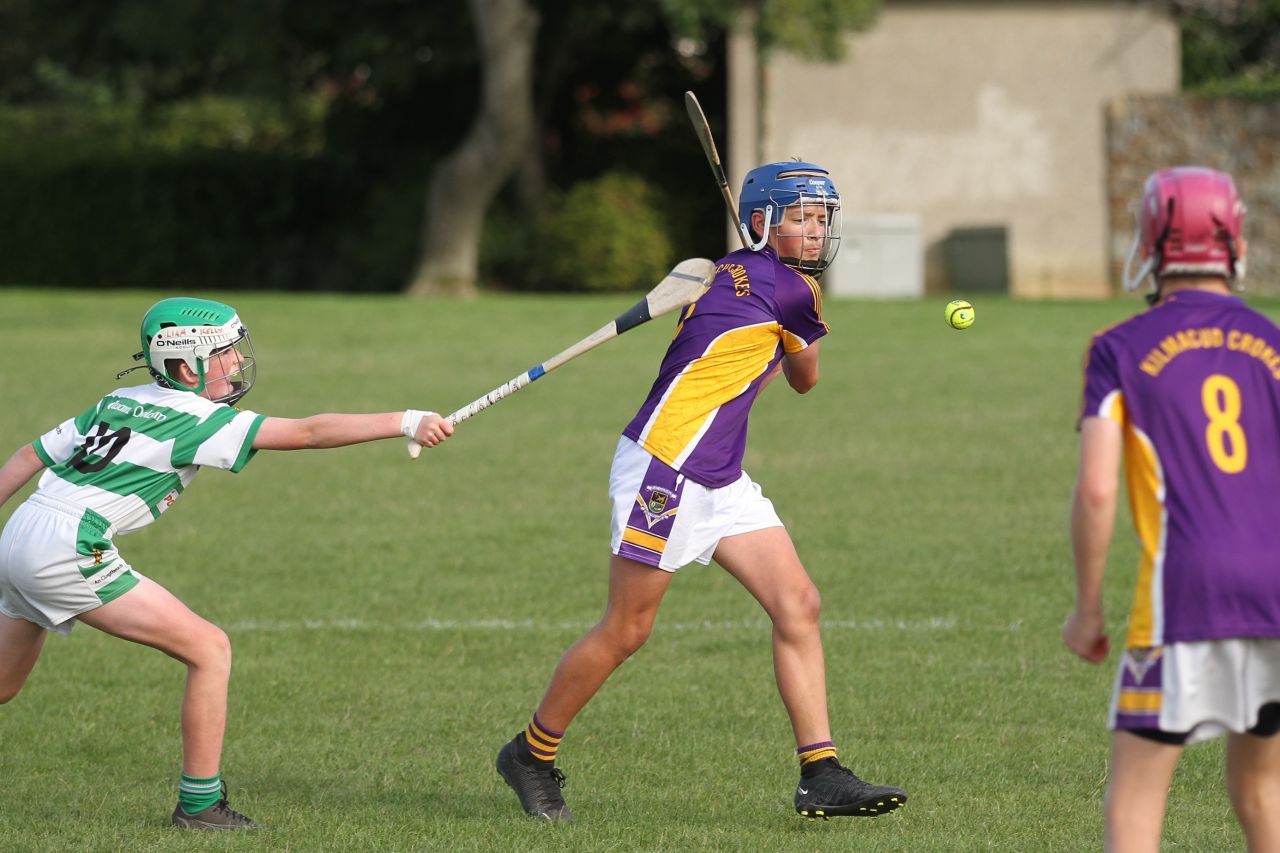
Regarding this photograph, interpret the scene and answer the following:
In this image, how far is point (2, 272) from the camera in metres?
34.2

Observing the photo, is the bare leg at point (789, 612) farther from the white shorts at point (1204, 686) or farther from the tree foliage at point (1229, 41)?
the tree foliage at point (1229, 41)

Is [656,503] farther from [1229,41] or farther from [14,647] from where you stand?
[1229,41]

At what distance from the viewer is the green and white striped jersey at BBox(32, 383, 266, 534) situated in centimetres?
535

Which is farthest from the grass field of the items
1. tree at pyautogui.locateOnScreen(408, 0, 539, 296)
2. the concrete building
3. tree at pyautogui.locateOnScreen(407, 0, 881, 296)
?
the concrete building

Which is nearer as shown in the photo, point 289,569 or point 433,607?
point 433,607

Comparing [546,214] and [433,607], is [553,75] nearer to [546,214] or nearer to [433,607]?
[546,214]

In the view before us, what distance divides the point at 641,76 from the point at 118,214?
33.0ft

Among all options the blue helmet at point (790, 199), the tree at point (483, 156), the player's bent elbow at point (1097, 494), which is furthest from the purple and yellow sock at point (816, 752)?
the tree at point (483, 156)

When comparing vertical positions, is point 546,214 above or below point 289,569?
above

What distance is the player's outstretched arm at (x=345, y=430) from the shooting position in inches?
207

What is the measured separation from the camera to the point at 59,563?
17.3 feet

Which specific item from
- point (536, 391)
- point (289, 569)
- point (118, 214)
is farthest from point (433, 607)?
point (118, 214)

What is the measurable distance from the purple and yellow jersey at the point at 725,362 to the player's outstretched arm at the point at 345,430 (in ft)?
2.07

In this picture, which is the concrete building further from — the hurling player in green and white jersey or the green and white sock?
the green and white sock
